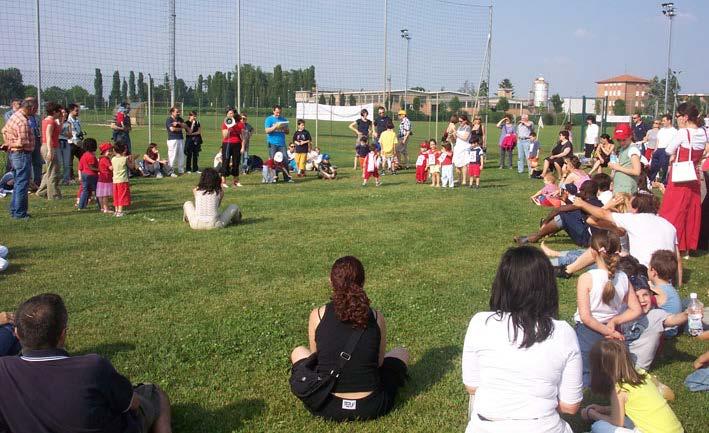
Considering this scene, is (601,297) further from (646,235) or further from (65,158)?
(65,158)

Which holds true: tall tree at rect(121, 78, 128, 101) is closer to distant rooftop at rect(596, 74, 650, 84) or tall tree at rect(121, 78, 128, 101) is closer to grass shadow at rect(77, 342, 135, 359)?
grass shadow at rect(77, 342, 135, 359)

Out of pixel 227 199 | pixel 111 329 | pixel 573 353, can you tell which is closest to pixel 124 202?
pixel 227 199

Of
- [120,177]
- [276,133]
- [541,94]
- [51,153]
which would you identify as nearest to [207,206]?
[120,177]

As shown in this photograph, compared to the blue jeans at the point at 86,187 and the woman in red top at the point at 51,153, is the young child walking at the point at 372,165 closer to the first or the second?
the blue jeans at the point at 86,187

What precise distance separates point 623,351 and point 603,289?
724 mm

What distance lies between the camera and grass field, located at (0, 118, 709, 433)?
4.79m

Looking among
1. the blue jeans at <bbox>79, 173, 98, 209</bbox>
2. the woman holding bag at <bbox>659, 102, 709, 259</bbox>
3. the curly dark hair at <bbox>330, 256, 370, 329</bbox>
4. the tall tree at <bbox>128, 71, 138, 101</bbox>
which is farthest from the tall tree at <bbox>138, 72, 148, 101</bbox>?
the curly dark hair at <bbox>330, 256, 370, 329</bbox>

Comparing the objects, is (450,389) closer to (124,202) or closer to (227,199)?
(124,202)

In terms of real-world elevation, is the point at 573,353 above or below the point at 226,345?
above

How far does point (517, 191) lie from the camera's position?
16547 millimetres

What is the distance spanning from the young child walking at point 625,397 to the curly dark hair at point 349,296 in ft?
5.08

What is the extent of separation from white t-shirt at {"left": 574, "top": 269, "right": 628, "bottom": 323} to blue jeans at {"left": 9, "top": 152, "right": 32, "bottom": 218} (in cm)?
964

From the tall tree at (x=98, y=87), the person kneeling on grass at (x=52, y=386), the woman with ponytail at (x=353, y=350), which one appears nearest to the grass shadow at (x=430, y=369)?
the woman with ponytail at (x=353, y=350)

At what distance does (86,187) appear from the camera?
40.2 feet
